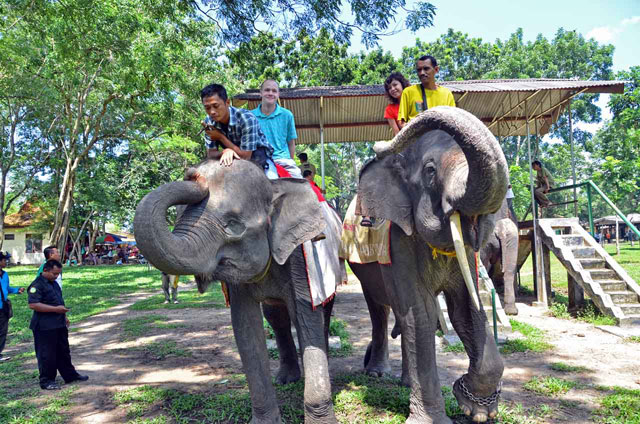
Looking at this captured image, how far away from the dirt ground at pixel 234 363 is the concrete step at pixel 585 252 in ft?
4.59

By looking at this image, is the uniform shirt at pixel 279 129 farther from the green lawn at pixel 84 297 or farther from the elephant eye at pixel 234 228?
the green lawn at pixel 84 297

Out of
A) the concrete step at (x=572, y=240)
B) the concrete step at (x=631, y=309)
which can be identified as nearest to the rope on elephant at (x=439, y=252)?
the concrete step at (x=631, y=309)

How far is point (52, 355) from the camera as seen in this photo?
5449 millimetres

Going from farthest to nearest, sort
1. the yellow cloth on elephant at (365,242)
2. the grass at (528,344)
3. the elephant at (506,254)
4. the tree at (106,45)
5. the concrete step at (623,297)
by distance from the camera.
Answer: the tree at (106,45), the elephant at (506,254), the concrete step at (623,297), the grass at (528,344), the yellow cloth on elephant at (365,242)

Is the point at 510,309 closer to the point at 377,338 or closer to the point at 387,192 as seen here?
the point at 377,338

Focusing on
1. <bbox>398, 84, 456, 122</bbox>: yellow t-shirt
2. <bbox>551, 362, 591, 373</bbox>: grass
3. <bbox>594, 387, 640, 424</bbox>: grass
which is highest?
<bbox>398, 84, 456, 122</bbox>: yellow t-shirt

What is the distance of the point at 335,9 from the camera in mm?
9414

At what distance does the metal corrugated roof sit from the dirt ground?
453 centimetres

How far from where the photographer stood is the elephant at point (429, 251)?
2.89 meters

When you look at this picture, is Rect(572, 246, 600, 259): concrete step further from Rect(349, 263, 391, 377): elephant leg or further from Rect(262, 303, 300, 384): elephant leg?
Rect(262, 303, 300, 384): elephant leg

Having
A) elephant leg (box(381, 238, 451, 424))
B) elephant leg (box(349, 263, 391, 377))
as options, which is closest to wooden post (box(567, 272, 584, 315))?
elephant leg (box(349, 263, 391, 377))

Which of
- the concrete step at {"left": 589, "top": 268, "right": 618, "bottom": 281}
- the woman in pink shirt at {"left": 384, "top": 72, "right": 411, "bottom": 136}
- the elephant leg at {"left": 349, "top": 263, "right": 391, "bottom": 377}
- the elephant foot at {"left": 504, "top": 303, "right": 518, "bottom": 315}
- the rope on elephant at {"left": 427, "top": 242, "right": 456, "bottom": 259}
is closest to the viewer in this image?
the rope on elephant at {"left": 427, "top": 242, "right": 456, "bottom": 259}

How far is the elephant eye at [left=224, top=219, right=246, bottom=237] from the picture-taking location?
2.99 metres

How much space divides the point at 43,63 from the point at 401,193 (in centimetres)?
1488
